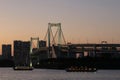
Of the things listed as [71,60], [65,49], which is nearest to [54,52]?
[65,49]

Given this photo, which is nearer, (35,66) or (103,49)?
(103,49)

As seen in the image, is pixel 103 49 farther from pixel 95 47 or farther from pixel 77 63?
pixel 77 63

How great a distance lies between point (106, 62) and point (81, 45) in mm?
10933

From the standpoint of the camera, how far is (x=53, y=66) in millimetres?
153625

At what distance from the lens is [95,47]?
138750 millimetres

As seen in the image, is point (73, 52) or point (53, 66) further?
point (53, 66)

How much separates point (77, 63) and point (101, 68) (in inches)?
224

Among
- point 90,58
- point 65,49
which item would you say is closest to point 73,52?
point 65,49

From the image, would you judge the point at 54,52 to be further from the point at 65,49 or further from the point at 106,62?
the point at 106,62

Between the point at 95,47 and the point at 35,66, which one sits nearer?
the point at 95,47

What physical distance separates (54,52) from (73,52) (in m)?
7.11

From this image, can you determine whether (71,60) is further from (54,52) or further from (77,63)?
(54,52)

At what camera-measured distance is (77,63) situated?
152250 millimetres

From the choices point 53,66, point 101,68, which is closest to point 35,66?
point 53,66
